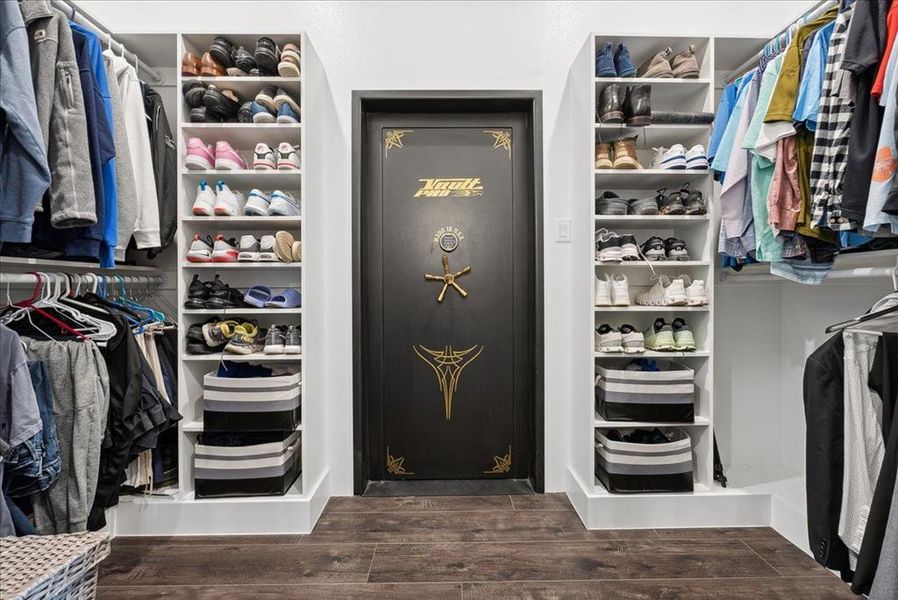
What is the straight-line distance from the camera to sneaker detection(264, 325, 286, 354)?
1.93 meters

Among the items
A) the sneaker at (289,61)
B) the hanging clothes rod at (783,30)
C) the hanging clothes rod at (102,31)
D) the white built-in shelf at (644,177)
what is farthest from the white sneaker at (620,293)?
the hanging clothes rod at (102,31)

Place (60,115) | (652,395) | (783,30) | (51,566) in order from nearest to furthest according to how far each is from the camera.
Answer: (51,566)
(60,115)
(783,30)
(652,395)

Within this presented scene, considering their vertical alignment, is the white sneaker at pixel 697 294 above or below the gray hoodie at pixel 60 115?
below

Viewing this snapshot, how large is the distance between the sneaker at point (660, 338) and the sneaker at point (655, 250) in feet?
0.92

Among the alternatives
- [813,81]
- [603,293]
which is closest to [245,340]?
[603,293]

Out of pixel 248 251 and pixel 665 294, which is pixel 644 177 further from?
pixel 248 251

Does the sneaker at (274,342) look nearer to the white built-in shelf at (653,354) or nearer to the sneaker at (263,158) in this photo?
the sneaker at (263,158)

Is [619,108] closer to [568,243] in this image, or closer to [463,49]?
[568,243]

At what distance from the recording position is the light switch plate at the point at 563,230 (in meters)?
2.27

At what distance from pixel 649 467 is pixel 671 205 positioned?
111 cm

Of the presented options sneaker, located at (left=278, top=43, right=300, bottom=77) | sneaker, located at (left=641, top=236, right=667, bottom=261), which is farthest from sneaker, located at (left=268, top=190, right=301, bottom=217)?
sneaker, located at (left=641, top=236, right=667, bottom=261)

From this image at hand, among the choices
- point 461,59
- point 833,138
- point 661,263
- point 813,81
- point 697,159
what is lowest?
point 661,263

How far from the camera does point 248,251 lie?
6.40 feet

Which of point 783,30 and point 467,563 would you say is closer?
point 467,563
